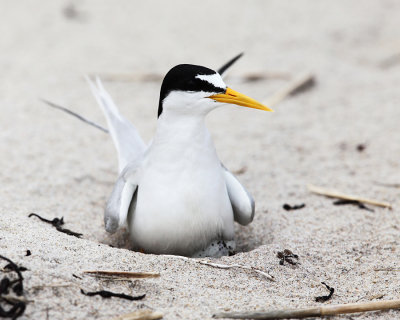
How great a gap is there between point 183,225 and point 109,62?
377 centimetres

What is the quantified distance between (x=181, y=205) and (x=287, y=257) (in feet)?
1.97

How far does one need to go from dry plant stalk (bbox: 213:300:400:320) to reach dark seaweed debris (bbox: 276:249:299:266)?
0.56m

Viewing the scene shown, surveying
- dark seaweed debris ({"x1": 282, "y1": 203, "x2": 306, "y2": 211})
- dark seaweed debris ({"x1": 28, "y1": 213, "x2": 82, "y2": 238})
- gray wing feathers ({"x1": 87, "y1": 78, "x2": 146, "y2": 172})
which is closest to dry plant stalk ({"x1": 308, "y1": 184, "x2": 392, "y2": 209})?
dark seaweed debris ({"x1": 282, "y1": 203, "x2": 306, "y2": 211})

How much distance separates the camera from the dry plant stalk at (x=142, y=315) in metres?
2.35

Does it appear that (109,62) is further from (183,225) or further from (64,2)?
(183,225)

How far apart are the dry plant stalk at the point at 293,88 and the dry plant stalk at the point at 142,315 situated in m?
3.50

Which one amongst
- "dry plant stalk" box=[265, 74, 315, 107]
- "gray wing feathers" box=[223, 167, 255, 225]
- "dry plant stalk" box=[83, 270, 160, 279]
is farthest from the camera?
"dry plant stalk" box=[265, 74, 315, 107]

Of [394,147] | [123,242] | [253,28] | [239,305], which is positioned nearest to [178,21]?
[253,28]

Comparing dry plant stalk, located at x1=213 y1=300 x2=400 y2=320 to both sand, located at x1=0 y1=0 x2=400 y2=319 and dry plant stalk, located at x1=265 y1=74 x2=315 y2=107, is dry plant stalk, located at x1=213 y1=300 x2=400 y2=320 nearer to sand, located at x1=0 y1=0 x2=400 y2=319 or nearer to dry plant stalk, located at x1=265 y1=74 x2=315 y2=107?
sand, located at x1=0 y1=0 x2=400 y2=319

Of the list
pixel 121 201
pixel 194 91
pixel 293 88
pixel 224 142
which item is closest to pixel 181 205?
pixel 121 201

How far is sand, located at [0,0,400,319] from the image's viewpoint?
2.75 meters

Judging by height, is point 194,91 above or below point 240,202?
above

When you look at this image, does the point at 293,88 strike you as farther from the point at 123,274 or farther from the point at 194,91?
the point at 123,274

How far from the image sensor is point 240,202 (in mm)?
3439
